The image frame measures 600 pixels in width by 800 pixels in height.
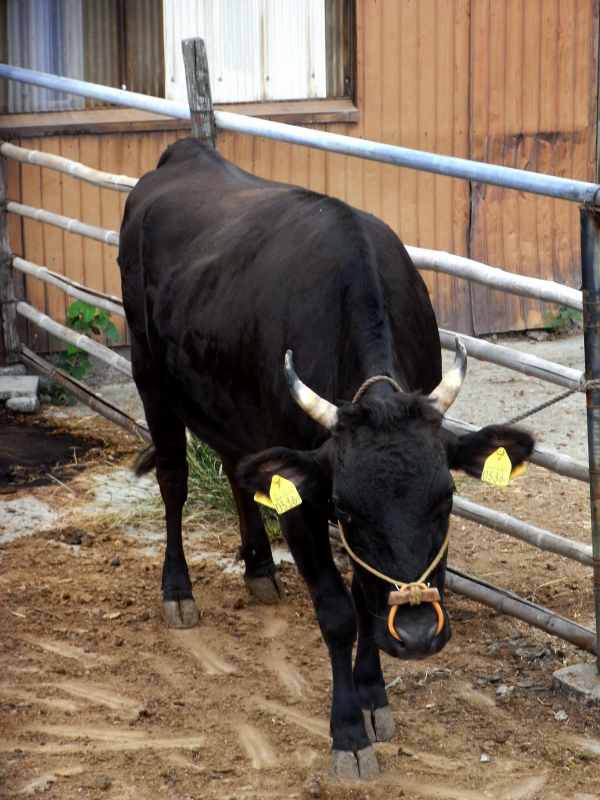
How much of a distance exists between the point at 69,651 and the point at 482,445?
1.95 meters

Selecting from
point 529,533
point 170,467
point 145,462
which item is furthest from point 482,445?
point 145,462

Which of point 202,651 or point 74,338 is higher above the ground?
point 74,338

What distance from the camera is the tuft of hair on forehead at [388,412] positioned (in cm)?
376

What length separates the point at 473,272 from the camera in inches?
197

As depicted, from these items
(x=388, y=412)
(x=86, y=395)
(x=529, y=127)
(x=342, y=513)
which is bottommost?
(x=86, y=395)

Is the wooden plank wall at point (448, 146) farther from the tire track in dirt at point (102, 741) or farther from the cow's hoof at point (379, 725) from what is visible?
the cow's hoof at point (379, 725)

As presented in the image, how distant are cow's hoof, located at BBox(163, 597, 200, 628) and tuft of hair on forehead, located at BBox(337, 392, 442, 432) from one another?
184 cm

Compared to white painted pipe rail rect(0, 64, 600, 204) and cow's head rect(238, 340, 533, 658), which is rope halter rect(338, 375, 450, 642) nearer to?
cow's head rect(238, 340, 533, 658)

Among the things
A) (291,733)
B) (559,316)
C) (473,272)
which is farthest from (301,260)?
(559,316)

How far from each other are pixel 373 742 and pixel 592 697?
727 mm

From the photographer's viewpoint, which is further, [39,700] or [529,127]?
[529,127]

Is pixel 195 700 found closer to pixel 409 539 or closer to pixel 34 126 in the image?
pixel 409 539

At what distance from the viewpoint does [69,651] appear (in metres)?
5.12

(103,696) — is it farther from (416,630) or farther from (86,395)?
(86,395)
